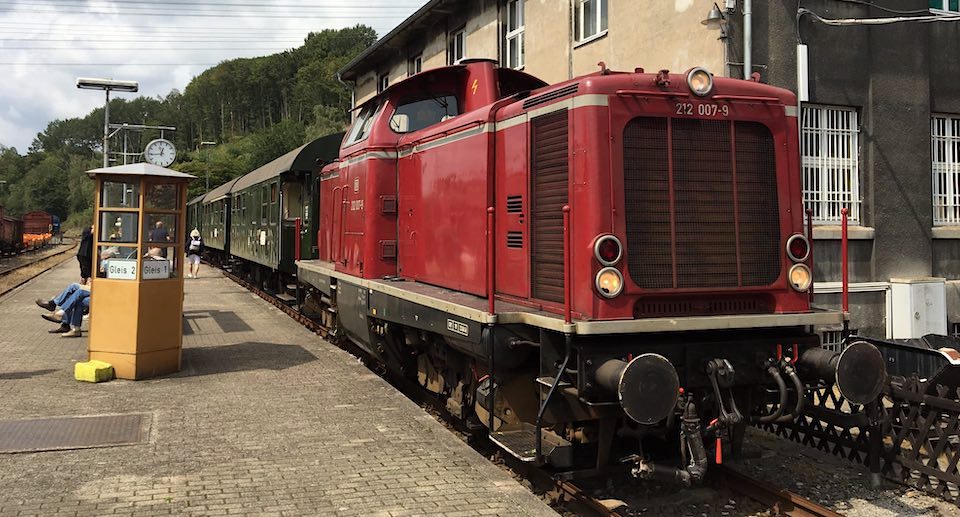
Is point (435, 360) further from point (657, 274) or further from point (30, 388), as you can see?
point (30, 388)

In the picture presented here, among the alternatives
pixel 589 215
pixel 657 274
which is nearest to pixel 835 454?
pixel 657 274

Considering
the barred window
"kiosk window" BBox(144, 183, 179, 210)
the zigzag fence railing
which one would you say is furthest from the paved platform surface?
the barred window

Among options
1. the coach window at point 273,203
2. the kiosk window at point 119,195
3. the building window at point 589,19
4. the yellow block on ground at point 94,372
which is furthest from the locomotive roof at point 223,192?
the yellow block on ground at point 94,372

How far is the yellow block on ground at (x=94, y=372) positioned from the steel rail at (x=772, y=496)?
21.0ft

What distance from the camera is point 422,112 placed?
25.6ft

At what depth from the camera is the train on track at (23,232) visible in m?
38.3

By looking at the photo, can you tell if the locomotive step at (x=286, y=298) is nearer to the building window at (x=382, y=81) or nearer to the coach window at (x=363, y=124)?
the coach window at (x=363, y=124)

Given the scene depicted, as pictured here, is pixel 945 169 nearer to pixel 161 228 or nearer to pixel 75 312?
pixel 161 228

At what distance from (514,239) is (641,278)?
1.25 m

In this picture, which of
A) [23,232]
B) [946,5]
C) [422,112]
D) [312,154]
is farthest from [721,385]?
[23,232]

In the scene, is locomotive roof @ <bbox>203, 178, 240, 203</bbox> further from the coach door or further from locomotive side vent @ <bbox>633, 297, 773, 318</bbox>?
locomotive side vent @ <bbox>633, 297, 773, 318</bbox>

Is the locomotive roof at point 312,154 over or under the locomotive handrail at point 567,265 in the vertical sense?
over

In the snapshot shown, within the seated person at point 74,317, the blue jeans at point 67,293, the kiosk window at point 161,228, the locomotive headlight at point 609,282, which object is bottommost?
the seated person at point 74,317

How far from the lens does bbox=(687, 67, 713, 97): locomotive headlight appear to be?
16.0 feet
